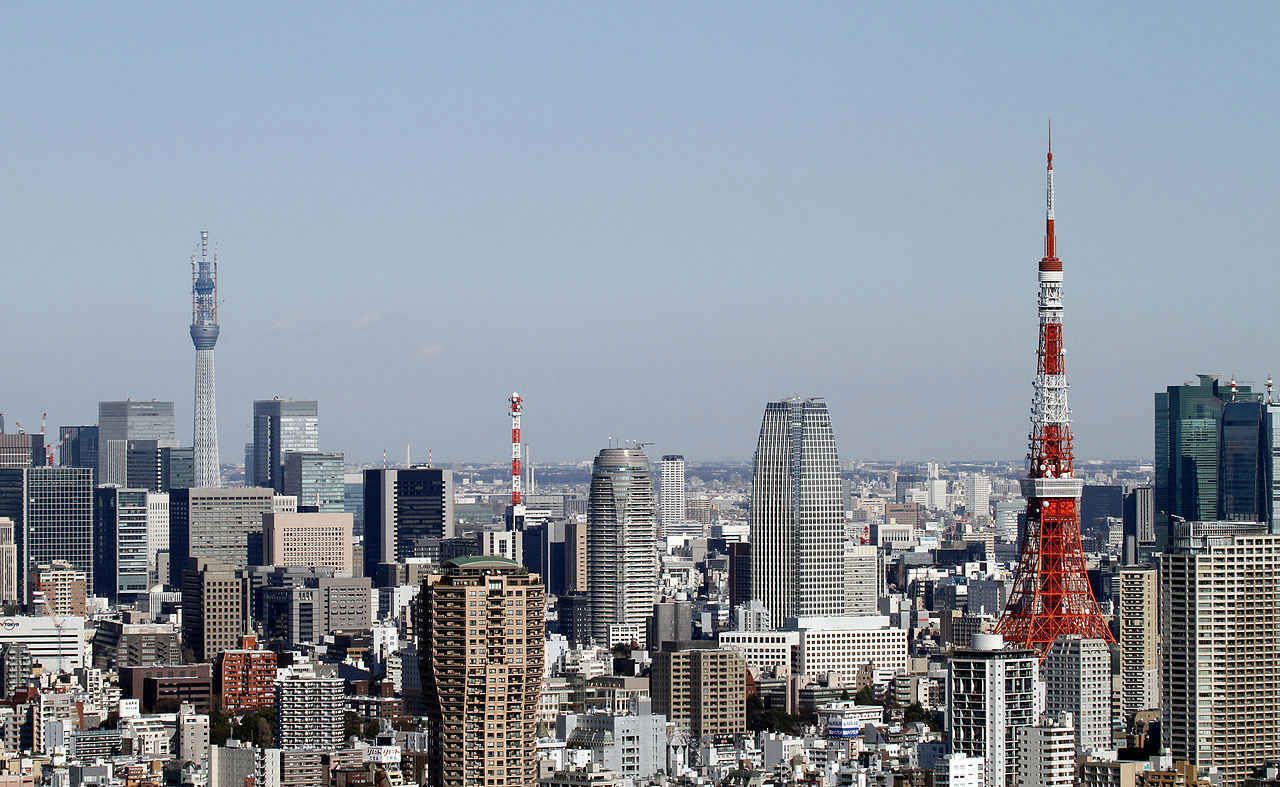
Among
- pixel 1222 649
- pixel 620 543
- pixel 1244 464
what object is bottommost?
pixel 1222 649

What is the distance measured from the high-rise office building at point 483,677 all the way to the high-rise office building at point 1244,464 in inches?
1824

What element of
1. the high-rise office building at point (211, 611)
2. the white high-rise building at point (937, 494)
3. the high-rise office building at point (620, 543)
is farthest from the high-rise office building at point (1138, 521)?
the white high-rise building at point (937, 494)

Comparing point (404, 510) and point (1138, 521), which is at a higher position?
point (404, 510)

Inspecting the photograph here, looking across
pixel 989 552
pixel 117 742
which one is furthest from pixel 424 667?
pixel 989 552

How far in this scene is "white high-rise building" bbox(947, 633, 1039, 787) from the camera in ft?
132

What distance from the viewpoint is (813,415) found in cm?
8212

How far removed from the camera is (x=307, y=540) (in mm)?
94125

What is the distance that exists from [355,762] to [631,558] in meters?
34.8

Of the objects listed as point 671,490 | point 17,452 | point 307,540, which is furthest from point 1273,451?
point 671,490

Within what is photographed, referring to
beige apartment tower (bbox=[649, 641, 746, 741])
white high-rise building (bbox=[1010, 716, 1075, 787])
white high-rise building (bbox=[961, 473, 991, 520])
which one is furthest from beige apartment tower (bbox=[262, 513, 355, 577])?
white high-rise building (bbox=[1010, 716, 1075, 787])

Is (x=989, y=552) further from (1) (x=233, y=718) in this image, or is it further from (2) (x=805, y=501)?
(1) (x=233, y=718)

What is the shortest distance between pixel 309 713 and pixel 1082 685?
42.8ft

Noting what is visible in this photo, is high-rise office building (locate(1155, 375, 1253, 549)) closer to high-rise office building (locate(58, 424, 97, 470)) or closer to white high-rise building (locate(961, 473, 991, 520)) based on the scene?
high-rise office building (locate(58, 424, 97, 470))

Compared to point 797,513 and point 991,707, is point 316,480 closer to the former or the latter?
point 797,513
